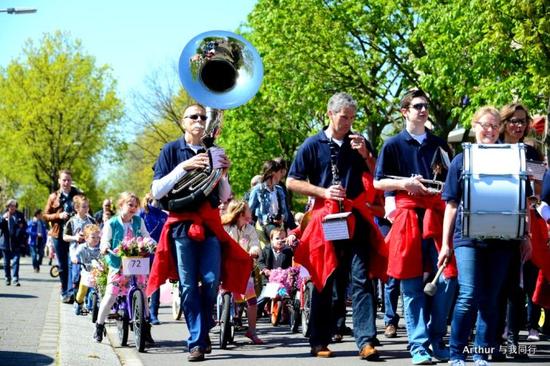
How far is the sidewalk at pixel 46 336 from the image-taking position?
988 cm

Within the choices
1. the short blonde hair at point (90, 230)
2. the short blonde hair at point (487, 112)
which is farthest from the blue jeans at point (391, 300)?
the short blonde hair at point (90, 230)

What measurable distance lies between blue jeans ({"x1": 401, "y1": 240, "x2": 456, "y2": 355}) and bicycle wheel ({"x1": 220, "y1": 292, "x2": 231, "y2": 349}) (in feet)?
7.91

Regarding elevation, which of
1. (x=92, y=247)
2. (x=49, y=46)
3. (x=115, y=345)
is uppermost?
(x=49, y=46)

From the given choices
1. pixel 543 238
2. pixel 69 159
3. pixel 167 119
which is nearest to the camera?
pixel 543 238

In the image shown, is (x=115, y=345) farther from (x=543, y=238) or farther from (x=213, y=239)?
(x=543, y=238)

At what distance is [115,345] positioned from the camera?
11445mm

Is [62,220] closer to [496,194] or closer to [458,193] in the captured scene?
[458,193]

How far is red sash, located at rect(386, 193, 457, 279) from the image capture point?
30.0 feet

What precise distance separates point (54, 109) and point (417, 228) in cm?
5106

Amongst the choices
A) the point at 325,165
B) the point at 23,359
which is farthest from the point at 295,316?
the point at 23,359

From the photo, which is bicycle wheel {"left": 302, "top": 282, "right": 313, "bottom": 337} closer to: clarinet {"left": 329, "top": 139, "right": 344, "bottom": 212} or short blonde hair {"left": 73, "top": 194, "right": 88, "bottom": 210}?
clarinet {"left": 329, "top": 139, "right": 344, "bottom": 212}

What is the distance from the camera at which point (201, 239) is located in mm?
9805

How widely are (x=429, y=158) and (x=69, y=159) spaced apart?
5161cm

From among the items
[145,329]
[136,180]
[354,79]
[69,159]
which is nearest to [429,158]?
[145,329]
